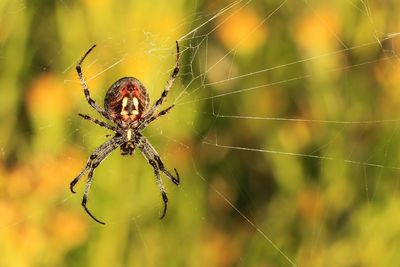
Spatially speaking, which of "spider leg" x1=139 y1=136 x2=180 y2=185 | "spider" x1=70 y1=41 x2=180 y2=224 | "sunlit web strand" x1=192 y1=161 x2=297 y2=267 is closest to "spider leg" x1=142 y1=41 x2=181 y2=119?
"spider" x1=70 y1=41 x2=180 y2=224

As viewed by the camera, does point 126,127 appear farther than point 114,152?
Yes

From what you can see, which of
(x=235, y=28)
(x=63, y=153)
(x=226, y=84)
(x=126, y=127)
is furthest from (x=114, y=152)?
(x=235, y=28)

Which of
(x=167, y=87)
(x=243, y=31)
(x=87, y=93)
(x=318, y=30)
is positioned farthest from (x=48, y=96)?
(x=318, y=30)

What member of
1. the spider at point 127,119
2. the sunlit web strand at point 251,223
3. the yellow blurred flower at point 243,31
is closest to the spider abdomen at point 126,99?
the spider at point 127,119

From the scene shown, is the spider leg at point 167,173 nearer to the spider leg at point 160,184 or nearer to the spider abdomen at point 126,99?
the spider leg at point 160,184

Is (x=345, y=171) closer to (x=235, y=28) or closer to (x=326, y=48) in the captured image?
(x=326, y=48)

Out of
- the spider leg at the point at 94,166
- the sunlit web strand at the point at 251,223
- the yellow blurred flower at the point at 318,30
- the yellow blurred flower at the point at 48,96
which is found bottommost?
the sunlit web strand at the point at 251,223

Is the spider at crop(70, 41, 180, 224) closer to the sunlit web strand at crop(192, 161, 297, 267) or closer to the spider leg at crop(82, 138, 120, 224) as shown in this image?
the spider leg at crop(82, 138, 120, 224)
